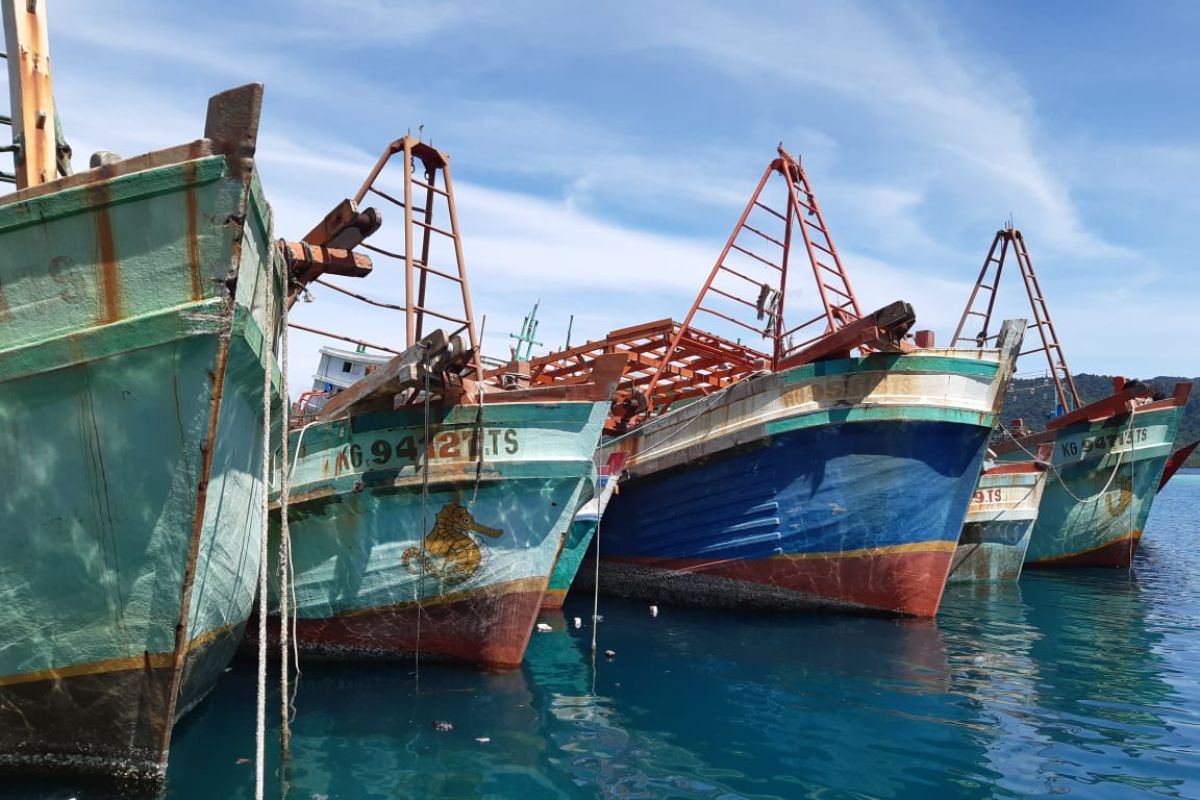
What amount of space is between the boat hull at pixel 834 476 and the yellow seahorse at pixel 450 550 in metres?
4.74

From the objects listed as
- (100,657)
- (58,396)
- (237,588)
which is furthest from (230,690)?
(58,396)

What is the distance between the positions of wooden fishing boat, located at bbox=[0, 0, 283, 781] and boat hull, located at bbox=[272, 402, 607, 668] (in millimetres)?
3332

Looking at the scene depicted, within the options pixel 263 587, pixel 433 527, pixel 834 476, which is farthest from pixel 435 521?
pixel 834 476

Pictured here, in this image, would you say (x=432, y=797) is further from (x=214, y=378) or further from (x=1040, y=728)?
(x=1040, y=728)

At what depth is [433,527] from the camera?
873 cm

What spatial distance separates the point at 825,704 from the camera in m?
8.27

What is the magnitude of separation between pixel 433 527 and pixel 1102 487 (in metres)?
16.7

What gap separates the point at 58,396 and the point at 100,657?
1.63 m

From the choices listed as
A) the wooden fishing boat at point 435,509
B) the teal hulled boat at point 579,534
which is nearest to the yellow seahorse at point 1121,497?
the teal hulled boat at point 579,534

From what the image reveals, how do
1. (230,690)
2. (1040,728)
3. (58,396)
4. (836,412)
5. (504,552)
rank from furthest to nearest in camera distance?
(836,412) < (504,552) < (230,690) < (1040,728) < (58,396)

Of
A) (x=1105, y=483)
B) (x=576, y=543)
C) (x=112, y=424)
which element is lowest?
(x=576, y=543)

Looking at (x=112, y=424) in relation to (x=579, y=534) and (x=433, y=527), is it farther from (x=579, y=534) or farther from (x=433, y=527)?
(x=579, y=534)

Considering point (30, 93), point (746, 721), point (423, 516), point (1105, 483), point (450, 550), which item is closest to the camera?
point (30, 93)

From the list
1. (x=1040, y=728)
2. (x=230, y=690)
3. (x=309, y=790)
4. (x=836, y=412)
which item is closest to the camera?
(x=309, y=790)
